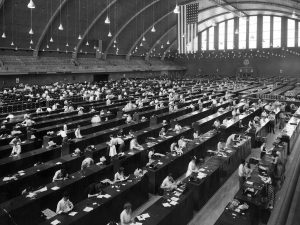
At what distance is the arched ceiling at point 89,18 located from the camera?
32.0m

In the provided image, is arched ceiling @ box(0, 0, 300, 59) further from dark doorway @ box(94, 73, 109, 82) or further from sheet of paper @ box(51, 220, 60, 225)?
sheet of paper @ box(51, 220, 60, 225)

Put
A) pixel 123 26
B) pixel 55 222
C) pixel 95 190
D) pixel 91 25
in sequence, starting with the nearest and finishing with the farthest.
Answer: pixel 55 222, pixel 95 190, pixel 91 25, pixel 123 26

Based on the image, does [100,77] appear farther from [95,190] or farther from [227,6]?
[95,190]

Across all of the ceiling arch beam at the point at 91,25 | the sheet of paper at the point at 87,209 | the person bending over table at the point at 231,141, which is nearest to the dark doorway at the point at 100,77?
the ceiling arch beam at the point at 91,25

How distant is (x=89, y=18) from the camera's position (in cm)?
3812

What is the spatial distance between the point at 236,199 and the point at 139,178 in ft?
9.38

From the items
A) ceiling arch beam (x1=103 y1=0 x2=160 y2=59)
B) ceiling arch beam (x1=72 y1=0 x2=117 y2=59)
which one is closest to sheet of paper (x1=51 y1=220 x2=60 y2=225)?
ceiling arch beam (x1=72 y1=0 x2=117 y2=59)

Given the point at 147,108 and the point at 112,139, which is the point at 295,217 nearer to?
the point at 112,139

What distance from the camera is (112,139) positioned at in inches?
468

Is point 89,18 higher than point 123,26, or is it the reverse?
point 123,26

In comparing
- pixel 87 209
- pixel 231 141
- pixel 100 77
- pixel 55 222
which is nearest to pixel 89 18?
pixel 100 77

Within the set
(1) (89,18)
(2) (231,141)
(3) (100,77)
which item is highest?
(1) (89,18)

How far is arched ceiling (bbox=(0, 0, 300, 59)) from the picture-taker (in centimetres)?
3198

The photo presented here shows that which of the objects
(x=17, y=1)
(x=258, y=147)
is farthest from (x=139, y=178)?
(x=17, y=1)
